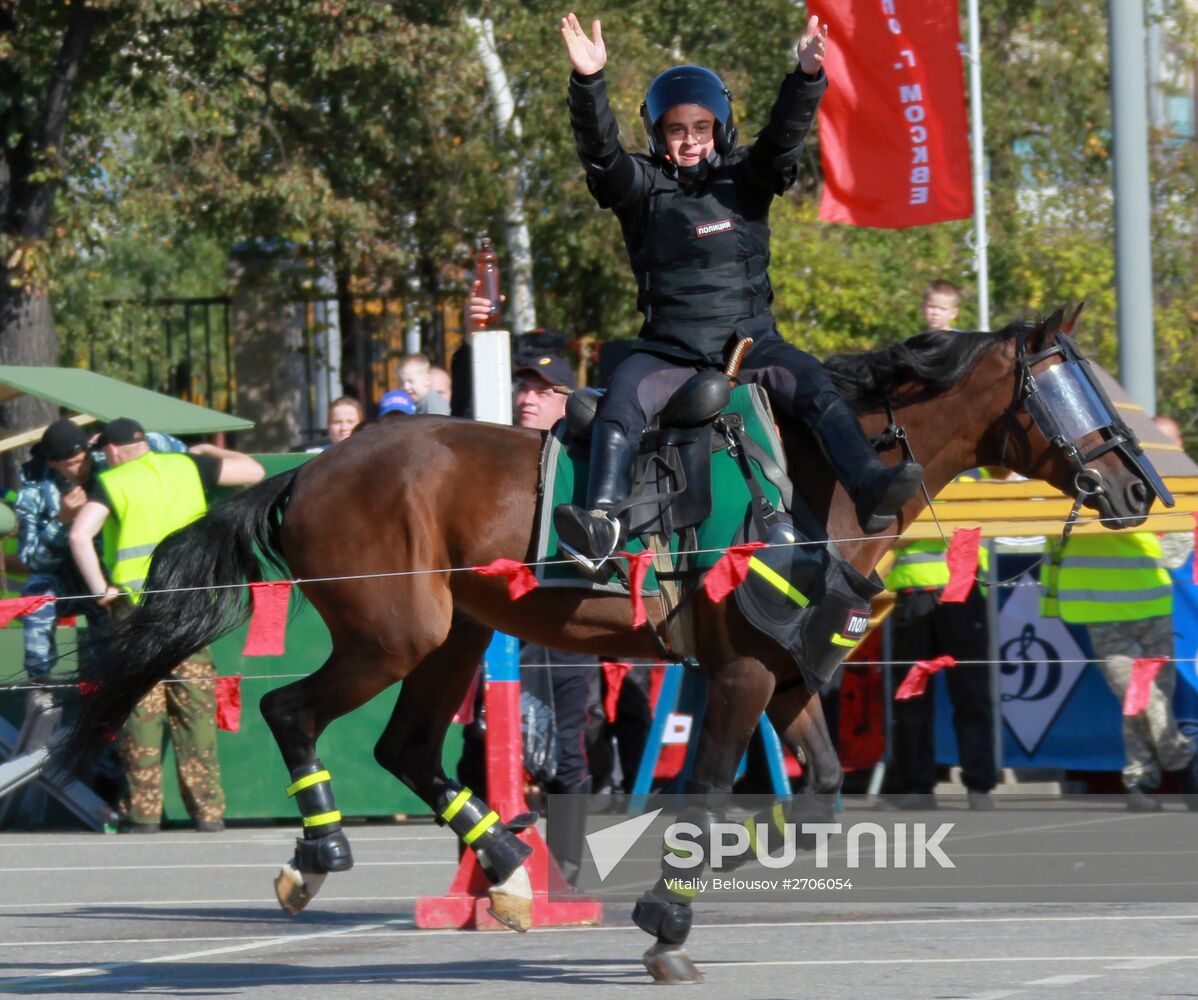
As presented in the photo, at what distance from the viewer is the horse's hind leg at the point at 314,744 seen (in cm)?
710

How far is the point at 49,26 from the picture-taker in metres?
18.4

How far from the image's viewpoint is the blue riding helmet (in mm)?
6727

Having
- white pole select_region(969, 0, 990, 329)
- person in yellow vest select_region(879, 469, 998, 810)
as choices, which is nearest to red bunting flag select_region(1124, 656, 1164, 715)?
person in yellow vest select_region(879, 469, 998, 810)

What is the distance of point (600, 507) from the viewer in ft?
21.6

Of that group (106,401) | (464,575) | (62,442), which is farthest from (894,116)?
(464,575)

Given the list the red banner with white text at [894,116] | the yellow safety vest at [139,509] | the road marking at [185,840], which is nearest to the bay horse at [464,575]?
the yellow safety vest at [139,509]

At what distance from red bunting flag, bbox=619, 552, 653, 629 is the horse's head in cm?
126

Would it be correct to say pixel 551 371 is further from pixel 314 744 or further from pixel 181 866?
pixel 181 866

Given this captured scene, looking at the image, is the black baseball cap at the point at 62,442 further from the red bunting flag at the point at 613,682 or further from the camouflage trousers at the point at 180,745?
the red bunting flag at the point at 613,682

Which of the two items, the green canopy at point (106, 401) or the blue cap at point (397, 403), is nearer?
the blue cap at point (397, 403)

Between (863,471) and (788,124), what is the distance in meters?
1.15

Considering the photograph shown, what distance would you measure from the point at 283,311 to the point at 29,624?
1331 cm

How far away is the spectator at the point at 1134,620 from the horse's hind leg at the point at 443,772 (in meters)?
3.59

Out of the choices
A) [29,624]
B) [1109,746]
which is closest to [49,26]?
[29,624]
